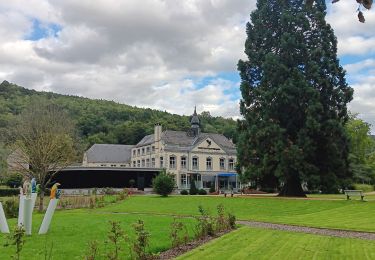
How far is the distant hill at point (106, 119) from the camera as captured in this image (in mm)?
84188

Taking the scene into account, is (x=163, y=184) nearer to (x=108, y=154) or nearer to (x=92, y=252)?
(x=92, y=252)

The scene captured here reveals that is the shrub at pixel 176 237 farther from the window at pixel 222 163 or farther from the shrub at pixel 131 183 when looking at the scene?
the window at pixel 222 163

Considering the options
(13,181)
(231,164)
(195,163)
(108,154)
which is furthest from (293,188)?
(108,154)

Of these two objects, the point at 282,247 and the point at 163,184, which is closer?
the point at 282,247

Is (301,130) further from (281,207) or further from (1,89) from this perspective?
(1,89)

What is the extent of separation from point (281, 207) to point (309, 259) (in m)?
17.2

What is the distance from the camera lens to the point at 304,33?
34906 mm

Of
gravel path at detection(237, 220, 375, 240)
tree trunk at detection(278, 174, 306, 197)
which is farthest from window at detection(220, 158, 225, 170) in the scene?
gravel path at detection(237, 220, 375, 240)

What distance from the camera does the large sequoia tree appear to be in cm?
3200

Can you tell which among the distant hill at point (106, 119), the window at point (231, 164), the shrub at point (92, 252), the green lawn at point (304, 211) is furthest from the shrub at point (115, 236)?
the distant hill at point (106, 119)

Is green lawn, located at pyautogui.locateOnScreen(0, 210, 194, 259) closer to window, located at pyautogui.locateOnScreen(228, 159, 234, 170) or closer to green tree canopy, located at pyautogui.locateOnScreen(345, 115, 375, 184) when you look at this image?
green tree canopy, located at pyautogui.locateOnScreen(345, 115, 375, 184)

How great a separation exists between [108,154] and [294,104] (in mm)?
45575

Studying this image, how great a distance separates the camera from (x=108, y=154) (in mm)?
72562

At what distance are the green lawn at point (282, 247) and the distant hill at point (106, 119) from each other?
61927 mm
